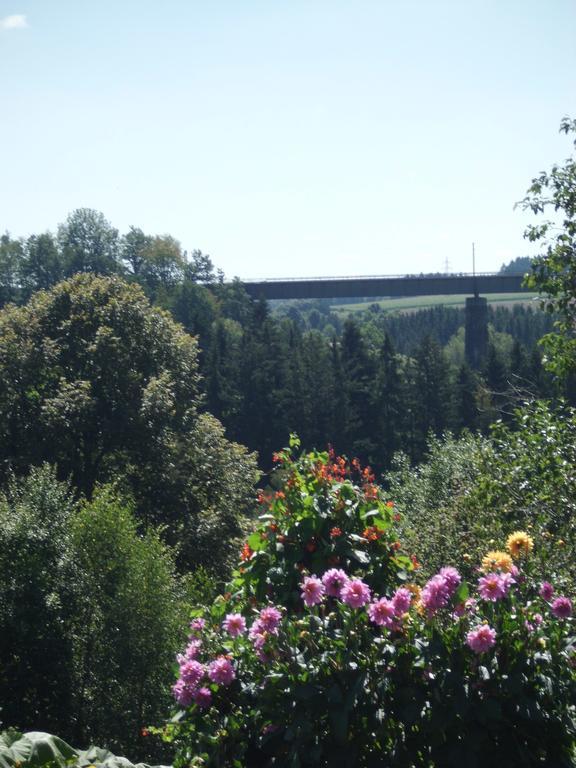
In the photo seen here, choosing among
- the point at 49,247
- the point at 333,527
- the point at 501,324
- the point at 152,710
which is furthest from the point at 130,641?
the point at 501,324

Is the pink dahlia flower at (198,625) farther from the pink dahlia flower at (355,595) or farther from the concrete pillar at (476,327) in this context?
the concrete pillar at (476,327)

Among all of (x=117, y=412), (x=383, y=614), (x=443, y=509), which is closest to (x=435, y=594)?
(x=383, y=614)

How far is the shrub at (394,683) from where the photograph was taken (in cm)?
527

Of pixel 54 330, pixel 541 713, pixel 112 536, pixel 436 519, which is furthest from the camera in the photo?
pixel 54 330

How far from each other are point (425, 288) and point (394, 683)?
94.9 meters

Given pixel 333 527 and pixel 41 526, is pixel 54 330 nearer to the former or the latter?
pixel 41 526

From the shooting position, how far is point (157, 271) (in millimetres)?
93188

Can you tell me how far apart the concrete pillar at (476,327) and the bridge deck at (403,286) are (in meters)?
3.74

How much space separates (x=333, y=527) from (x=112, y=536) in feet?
33.6

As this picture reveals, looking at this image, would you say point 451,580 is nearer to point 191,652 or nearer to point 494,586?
point 494,586

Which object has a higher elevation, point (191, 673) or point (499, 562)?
point (499, 562)

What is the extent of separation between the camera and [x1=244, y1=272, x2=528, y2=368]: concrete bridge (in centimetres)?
8612

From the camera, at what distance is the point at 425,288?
323 ft

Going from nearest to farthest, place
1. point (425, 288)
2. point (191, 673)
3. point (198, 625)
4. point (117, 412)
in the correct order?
point (191, 673) → point (198, 625) → point (117, 412) → point (425, 288)
